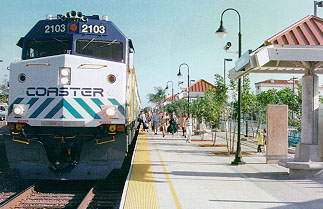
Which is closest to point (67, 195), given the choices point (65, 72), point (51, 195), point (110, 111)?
point (51, 195)

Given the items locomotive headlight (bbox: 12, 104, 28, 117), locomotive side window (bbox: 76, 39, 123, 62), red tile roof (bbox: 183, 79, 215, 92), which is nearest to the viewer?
locomotive headlight (bbox: 12, 104, 28, 117)

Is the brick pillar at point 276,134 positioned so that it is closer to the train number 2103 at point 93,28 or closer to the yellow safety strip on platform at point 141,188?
the yellow safety strip on platform at point 141,188

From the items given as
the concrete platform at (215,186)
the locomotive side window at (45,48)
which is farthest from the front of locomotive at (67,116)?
the concrete platform at (215,186)

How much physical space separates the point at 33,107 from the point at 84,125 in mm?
1259

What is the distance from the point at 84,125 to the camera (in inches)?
324

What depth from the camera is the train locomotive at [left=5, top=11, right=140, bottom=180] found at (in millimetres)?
8266

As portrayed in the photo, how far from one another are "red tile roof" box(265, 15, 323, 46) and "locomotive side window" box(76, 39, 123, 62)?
13.1 feet

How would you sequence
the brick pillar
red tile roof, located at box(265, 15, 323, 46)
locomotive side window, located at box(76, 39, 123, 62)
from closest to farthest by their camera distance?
1. locomotive side window, located at box(76, 39, 123, 62)
2. red tile roof, located at box(265, 15, 323, 46)
3. the brick pillar

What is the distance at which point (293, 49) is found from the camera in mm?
9453

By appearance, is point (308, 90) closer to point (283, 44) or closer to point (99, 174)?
point (283, 44)

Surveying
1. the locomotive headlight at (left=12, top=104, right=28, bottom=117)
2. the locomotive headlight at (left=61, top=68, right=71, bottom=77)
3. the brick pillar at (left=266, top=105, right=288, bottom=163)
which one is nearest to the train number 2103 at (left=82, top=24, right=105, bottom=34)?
the locomotive headlight at (left=61, top=68, right=71, bottom=77)

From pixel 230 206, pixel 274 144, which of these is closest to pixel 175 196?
pixel 230 206

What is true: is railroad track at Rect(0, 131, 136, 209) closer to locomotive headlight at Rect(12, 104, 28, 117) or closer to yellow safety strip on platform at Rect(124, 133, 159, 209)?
yellow safety strip on platform at Rect(124, 133, 159, 209)

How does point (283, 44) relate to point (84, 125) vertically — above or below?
above
